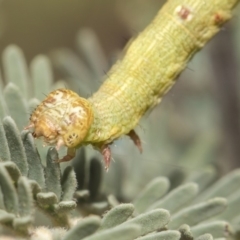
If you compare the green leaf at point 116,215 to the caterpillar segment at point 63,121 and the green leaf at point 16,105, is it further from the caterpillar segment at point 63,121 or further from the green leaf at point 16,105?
the green leaf at point 16,105

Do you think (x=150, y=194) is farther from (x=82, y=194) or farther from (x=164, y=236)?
(x=164, y=236)

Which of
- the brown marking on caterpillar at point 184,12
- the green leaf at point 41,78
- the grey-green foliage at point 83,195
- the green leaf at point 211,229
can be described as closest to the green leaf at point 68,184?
the grey-green foliage at point 83,195

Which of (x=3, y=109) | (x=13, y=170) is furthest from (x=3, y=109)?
(x=13, y=170)

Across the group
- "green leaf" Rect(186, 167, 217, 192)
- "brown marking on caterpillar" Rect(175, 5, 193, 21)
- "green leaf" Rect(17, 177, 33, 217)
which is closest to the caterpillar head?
"green leaf" Rect(17, 177, 33, 217)

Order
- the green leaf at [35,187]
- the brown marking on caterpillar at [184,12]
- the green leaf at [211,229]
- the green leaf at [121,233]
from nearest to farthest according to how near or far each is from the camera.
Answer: the green leaf at [121,233], the green leaf at [35,187], the green leaf at [211,229], the brown marking on caterpillar at [184,12]

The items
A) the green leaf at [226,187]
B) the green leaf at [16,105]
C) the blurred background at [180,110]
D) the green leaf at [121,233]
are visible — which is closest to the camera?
the green leaf at [121,233]

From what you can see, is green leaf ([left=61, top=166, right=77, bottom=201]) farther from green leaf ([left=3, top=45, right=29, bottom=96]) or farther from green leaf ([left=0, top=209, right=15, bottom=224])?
green leaf ([left=3, top=45, right=29, bottom=96])

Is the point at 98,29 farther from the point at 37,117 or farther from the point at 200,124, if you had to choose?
the point at 37,117
